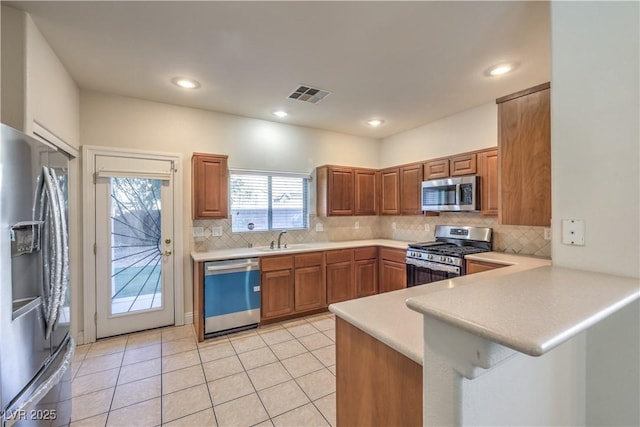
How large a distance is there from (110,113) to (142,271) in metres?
1.80

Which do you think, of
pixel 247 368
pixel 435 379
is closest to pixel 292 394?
pixel 247 368

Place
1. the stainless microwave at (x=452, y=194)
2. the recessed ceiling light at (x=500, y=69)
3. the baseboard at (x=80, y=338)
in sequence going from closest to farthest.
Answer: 1. the recessed ceiling light at (x=500, y=69)
2. the baseboard at (x=80, y=338)
3. the stainless microwave at (x=452, y=194)

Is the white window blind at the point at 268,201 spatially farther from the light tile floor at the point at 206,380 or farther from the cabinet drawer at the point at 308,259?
the light tile floor at the point at 206,380

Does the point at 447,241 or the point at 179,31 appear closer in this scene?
the point at 179,31

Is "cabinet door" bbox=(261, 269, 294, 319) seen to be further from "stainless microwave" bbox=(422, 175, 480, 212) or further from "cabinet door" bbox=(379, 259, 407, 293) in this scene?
"stainless microwave" bbox=(422, 175, 480, 212)

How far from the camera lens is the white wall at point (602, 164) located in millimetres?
1058

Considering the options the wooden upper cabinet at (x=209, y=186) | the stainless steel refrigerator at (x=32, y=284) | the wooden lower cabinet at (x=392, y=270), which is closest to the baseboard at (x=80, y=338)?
the stainless steel refrigerator at (x=32, y=284)

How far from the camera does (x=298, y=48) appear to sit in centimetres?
227

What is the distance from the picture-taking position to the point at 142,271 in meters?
3.27

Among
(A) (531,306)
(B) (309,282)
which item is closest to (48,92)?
(B) (309,282)

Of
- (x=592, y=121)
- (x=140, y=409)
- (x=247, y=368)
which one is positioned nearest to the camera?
(x=592, y=121)

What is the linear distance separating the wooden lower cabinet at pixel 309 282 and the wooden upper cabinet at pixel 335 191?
0.80 metres

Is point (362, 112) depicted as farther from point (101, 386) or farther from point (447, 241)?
point (101, 386)

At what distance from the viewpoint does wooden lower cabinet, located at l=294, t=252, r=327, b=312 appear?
3629 millimetres
